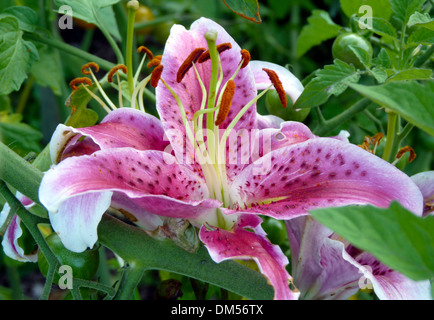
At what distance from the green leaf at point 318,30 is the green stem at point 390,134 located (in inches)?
8.6

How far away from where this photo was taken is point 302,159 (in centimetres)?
53

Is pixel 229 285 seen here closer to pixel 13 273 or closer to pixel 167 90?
pixel 167 90

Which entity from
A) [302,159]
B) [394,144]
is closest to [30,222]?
[302,159]

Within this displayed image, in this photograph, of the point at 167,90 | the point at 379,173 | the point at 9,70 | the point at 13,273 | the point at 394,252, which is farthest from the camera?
the point at 13,273

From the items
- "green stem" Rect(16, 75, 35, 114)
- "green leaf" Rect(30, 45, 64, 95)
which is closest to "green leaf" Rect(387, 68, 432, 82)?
"green leaf" Rect(30, 45, 64, 95)

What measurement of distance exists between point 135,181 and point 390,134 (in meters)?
0.27

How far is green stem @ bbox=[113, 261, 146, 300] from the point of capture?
1.71 ft

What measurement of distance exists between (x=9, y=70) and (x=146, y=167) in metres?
0.29

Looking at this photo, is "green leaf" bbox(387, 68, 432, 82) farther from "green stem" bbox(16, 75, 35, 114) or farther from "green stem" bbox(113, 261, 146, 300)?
"green stem" bbox(16, 75, 35, 114)

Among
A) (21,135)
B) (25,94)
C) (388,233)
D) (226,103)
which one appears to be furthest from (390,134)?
(25,94)

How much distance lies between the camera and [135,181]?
50 centimetres

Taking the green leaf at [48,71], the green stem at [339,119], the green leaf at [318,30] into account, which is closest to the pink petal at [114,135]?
the green stem at [339,119]

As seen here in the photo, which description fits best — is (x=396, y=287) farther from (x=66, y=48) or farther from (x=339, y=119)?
(x=66, y=48)

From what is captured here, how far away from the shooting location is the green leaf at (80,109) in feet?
2.21
